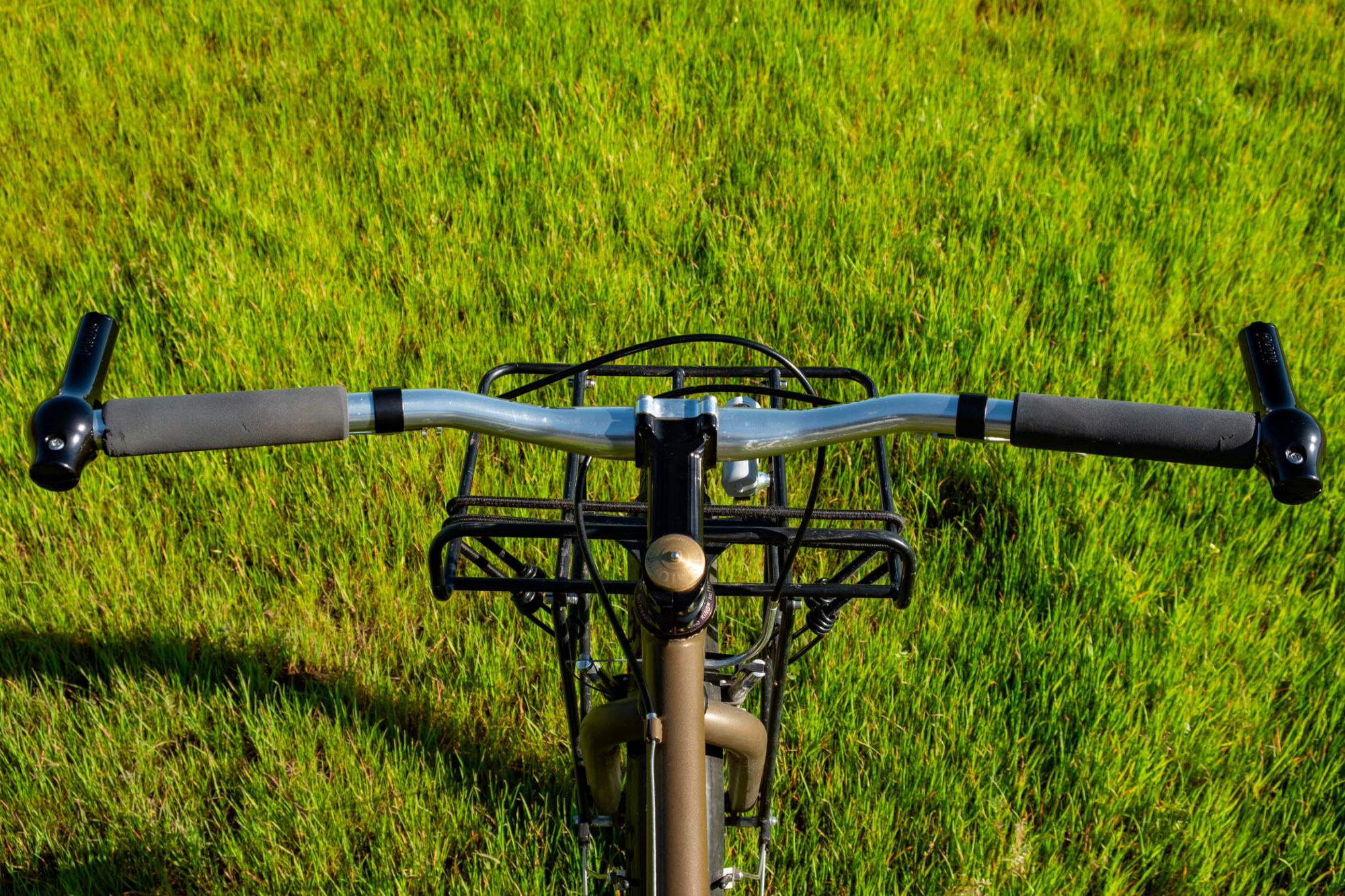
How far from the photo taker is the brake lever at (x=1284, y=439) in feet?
3.92

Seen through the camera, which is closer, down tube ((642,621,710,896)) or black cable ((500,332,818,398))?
down tube ((642,621,710,896))

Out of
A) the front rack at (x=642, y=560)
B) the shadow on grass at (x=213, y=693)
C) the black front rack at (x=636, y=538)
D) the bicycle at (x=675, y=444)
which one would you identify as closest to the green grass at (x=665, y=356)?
the shadow on grass at (x=213, y=693)

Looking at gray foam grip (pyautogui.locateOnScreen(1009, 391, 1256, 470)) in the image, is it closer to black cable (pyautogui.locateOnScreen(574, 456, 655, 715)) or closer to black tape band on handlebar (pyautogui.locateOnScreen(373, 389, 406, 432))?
black cable (pyautogui.locateOnScreen(574, 456, 655, 715))

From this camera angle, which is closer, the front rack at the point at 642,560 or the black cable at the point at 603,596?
the black cable at the point at 603,596

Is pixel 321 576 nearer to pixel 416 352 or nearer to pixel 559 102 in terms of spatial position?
pixel 416 352

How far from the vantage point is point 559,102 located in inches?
158

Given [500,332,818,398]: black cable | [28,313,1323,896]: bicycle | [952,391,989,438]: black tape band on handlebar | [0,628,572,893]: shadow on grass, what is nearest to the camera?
[28,313,1323,896]: bicycle

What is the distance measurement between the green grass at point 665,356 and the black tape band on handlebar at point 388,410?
1294 millimetres

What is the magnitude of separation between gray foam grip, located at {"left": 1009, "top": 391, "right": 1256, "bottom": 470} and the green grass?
4.09 feet

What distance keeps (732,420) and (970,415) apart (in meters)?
0.31

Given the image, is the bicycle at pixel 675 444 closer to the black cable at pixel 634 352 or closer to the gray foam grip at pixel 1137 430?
the gray foam grip at pixel 1137 430

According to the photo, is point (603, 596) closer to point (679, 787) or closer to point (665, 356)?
point (679, 787)

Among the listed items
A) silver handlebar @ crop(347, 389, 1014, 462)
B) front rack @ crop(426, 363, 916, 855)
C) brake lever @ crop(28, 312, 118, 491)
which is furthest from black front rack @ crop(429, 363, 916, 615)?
brake lever @ crop(28, 312, 118, 491)

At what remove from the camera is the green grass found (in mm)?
2285
